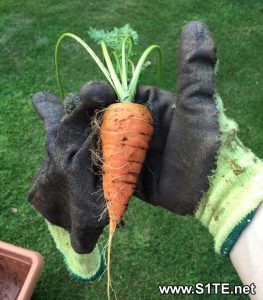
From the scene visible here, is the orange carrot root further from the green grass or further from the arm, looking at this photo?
the green grass

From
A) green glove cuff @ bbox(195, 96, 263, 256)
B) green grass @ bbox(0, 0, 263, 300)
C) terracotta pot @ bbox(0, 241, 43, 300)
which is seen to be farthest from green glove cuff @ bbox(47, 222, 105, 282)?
green glove cuff @ bbox(195, 96, 263, 256)

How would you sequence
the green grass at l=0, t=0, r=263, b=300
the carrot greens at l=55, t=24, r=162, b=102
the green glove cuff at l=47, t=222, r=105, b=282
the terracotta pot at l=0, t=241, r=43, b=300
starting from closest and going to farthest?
the carrot greens at l=55, t=24, r=162, b=102, the green glove cuff at l=47, t=222, r=105, b=282, the terracotta pot at l=0, t=241, r=43, b=300, the green grass at l=0, t=0, r=263, b=300

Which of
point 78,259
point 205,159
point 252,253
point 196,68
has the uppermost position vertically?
point 196,68

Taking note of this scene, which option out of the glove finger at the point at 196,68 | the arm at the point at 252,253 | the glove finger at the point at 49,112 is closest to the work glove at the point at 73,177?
the glove finger at the point at 49,112

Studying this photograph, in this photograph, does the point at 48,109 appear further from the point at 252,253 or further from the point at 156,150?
the point at 252,253

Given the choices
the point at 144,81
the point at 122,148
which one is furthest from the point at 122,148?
the point at 144,81

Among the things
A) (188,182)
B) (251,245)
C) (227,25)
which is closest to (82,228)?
(188,182)

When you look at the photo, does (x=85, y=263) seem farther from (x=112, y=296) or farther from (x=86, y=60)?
(x=86, y=60)
